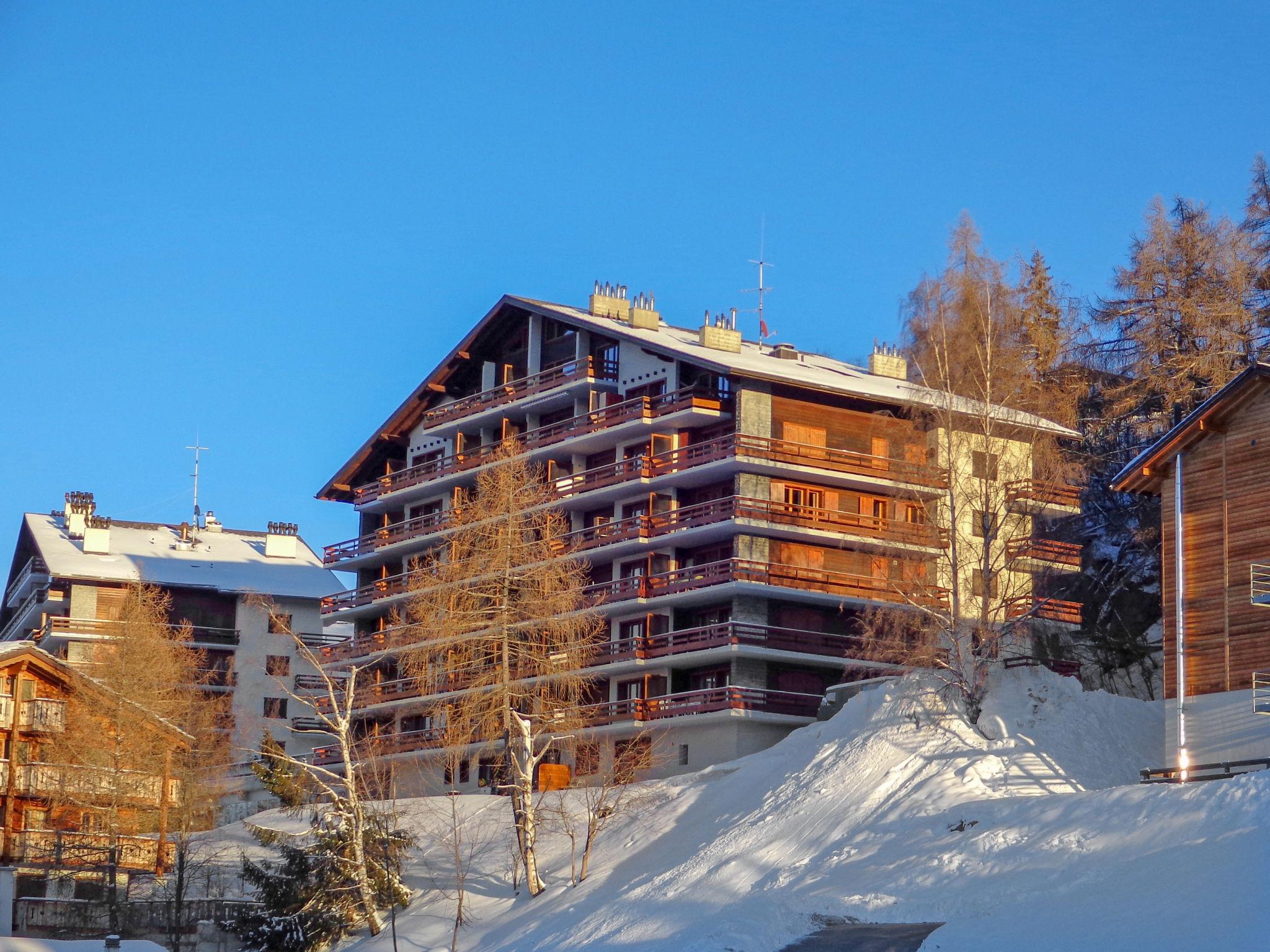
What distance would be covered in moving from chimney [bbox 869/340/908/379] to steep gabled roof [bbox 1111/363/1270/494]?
1053 inches

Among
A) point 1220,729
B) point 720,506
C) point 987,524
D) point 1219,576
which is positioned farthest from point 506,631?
point 1220,729

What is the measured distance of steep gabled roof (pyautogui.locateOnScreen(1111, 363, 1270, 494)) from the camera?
144 feet

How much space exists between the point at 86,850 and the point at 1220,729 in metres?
36.1

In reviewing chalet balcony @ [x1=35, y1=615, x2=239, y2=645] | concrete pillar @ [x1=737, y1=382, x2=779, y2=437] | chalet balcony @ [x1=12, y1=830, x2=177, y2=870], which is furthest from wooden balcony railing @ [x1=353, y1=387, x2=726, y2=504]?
chalet balcony @ [x1=12, y1=830, x2=177, y2=870]

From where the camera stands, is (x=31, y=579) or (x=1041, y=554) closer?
(x=1041, y=554)

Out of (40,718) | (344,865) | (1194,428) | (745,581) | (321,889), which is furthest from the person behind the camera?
(40,718)

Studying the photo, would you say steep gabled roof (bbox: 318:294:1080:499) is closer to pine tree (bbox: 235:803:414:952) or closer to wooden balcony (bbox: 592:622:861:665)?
wooden balcony (bbox: 592:622:861:665)

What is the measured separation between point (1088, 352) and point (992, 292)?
26.7 meters

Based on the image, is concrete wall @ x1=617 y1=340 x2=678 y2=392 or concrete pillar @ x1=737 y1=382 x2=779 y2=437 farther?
concrete wall @ x1=617 y1=340 x2=678 y2=392

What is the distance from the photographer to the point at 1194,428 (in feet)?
148

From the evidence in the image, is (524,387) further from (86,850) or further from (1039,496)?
(1039,496)

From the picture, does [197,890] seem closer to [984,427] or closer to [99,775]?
[99,775]

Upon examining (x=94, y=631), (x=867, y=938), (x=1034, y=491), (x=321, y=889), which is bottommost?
(x=321, y=889)

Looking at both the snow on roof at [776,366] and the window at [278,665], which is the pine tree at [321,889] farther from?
the window at [278,665]
